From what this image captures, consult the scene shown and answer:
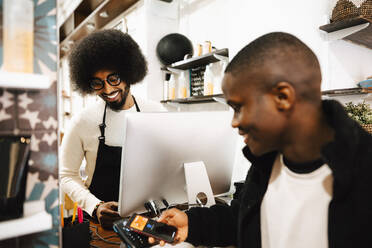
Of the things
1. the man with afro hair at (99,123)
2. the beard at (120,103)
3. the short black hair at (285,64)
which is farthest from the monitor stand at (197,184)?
the beard at (120,103)

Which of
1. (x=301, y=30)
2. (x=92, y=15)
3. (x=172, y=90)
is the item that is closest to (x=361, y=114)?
(x=301, y=30)

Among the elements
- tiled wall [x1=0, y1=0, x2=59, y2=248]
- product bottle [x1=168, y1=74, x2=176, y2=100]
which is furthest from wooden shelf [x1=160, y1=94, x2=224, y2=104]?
tiled wall [x1=0, y1=0, x2=59, y2=248]

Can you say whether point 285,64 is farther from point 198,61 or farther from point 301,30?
point 198,61

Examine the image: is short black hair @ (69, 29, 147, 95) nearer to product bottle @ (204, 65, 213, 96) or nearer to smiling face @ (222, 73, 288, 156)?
product bottle @ (204, 65, 213, 96)

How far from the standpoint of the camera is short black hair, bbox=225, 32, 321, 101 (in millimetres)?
652

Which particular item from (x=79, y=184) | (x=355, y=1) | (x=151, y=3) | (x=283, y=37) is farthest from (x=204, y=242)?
(x=151, y=3)

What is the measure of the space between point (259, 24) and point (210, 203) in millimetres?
1702

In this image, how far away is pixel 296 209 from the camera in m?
0.77

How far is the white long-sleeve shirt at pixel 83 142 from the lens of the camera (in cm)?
153

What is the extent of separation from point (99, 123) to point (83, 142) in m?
0.15

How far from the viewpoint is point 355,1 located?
1701mm

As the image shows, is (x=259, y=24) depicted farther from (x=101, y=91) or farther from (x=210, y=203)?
(x=210, y=203)

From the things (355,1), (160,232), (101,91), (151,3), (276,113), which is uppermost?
(151,3)

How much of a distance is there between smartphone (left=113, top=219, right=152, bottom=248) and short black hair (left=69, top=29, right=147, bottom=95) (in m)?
1.13
